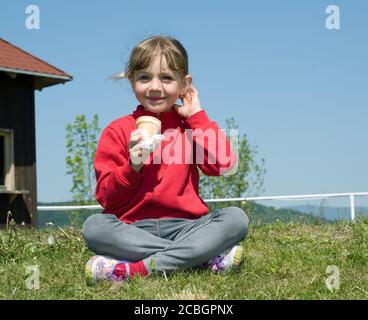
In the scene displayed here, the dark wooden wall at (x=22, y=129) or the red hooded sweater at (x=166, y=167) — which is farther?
the dark wooden wall at (x=22, y=129)

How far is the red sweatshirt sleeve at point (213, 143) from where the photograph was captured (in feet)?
13.0

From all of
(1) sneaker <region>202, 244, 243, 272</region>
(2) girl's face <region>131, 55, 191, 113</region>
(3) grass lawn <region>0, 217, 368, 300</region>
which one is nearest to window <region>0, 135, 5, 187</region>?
(3) grass lawn <region>0, 217, 368, 300</region>

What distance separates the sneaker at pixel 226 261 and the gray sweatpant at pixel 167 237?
0.05m

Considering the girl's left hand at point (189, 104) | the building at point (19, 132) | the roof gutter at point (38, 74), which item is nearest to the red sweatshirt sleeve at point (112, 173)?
the girl's left hand at point (189, 104)

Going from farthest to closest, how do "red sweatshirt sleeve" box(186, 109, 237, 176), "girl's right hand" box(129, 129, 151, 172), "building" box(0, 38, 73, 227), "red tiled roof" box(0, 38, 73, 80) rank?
"building" box(0, 38, 73, 227) < "red tiled roof" box(0, 38, 73, 80) < "red sweatshirt sleeve" box(186, 109, 237, 176) < "girl's right hand" box(129, 129, 151, 172)

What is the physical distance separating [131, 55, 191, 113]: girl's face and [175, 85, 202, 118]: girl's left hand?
0.30ft

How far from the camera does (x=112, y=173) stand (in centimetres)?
372

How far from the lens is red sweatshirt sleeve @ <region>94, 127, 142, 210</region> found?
12.1 feet

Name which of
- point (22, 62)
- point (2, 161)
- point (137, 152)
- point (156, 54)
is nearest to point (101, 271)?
point (137, 152)

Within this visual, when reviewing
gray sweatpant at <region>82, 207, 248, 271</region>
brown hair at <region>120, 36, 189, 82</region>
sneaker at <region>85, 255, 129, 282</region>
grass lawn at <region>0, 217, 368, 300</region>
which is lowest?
grass lawn at <region>0, 217, 368, 300</region>

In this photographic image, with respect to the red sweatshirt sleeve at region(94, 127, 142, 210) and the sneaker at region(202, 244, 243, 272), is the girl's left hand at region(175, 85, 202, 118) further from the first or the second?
the sneaker at region(202, 244, 243, 272)

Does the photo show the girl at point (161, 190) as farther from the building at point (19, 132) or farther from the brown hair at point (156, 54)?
the building at point (19, 132)
